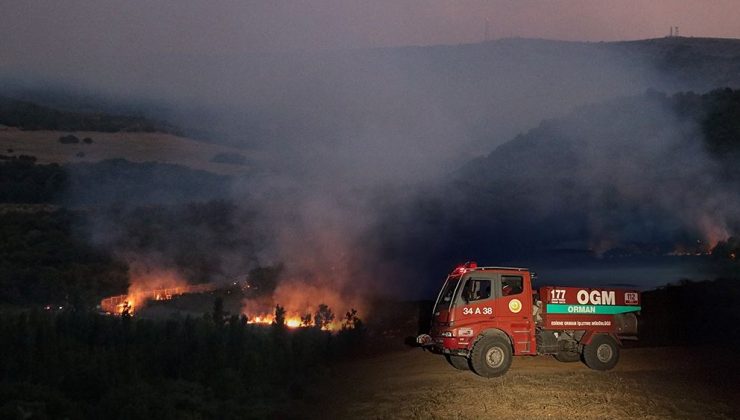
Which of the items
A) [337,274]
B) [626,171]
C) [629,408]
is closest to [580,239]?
[626,171]

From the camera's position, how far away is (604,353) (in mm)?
18562

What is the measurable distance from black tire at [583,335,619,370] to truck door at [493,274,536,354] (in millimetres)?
1506

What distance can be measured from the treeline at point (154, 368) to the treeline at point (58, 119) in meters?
63.8

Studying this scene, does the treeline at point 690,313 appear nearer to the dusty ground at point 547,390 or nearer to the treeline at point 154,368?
the dusty ground at point 547,390

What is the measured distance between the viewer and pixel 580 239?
3941 centimetres

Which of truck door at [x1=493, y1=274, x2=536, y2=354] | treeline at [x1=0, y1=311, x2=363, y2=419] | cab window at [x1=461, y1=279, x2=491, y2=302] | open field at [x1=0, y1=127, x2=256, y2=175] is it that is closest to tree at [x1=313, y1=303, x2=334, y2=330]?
treeline at [x1=0, y1=311, x2=363, y2=419]

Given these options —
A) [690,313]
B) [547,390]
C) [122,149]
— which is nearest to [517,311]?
[547,390]

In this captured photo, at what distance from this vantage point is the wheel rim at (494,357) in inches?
687

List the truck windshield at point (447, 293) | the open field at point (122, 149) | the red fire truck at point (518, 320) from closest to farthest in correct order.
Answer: the red fire truck at point (518, 320) < the truck windshield at point (447, 293) < the open field at point (122, 149)

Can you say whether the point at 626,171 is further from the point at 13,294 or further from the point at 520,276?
the point at 13,294

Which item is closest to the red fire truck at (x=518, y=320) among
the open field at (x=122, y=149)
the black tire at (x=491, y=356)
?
the black tire at (x=491, y=356)

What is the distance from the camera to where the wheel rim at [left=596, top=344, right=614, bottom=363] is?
18516 mm

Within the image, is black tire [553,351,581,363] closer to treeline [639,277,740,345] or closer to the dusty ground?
the dusty ground

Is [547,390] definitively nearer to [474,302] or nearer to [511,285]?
[474,302]
